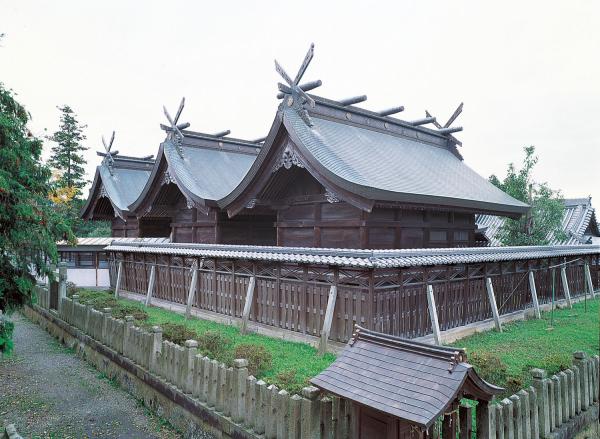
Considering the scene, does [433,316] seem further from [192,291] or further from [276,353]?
[192,291]

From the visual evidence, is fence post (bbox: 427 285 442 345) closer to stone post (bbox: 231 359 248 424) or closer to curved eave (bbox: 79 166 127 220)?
stone post (bbox: 231 359 248 424)

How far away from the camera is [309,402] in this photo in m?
4.59

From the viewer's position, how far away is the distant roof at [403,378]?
3.59 metres

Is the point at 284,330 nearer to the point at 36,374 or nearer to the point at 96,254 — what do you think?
the point at 36,374

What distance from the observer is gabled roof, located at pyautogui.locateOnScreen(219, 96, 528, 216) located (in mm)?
11070

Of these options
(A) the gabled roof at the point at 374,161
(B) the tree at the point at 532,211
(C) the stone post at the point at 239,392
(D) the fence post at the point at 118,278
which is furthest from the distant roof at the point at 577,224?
(C) the stone post at the point at 239,392

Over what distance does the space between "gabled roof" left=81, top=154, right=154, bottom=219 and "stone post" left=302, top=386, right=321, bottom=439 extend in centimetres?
1890

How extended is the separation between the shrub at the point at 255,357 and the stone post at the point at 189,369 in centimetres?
112

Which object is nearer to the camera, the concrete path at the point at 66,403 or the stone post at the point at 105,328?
the concrete path at the point at 66,403

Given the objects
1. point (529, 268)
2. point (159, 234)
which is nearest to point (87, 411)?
point (529, 268)

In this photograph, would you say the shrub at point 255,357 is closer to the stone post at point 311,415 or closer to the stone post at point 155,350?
the stone post at point 155,350

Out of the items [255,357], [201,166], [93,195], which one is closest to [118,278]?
[201,166]

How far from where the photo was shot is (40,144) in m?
7.86

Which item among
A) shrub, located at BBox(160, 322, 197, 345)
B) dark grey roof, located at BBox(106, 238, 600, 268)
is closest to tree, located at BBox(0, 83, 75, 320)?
shrub, located at BBox(160, 322, 197, 345)
